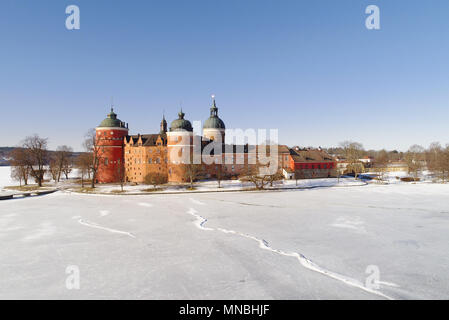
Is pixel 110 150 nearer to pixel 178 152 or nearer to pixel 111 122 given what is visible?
pixel 111 122

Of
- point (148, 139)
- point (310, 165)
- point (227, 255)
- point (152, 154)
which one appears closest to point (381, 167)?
point (310, 165)

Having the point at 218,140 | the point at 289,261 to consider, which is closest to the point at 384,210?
the point at 289,261

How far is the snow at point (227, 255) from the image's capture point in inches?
338

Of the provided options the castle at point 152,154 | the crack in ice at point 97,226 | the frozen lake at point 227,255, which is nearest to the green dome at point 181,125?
the castle at point 152,154

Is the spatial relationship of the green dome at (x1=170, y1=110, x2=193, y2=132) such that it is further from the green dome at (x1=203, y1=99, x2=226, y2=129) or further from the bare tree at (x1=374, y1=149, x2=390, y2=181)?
the bare tree at (x1=374, y1=149, x2=390, y2=181)

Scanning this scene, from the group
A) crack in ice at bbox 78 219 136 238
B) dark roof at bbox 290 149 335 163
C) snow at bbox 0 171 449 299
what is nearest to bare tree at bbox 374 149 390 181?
dark roof at bbox 290 149 335 163

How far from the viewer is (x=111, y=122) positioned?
55.8 metres

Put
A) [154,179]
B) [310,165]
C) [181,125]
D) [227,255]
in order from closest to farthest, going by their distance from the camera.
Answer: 1. [227,255]
2. [154,179]
3. [181,125]
4. [310,165]

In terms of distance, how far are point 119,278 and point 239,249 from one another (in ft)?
18.9

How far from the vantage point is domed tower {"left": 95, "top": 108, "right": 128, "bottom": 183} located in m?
54.9

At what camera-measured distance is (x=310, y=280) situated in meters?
9.24

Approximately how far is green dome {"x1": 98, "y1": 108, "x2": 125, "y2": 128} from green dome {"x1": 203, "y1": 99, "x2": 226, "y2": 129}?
76.4 ft

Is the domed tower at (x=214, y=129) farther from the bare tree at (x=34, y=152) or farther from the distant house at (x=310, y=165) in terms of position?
the bare tree at (x=34, y=152)

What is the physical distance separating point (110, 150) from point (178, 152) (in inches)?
593
